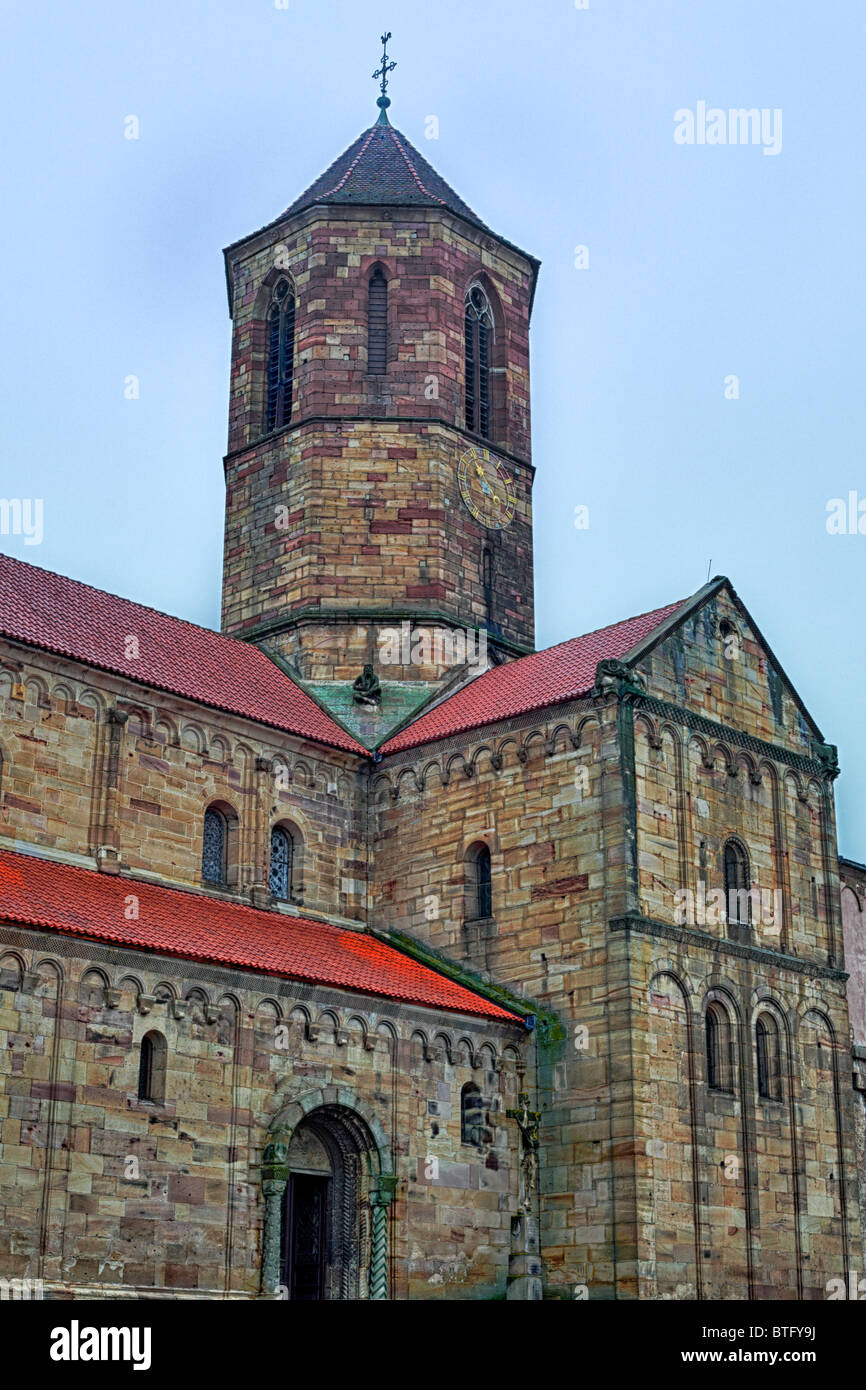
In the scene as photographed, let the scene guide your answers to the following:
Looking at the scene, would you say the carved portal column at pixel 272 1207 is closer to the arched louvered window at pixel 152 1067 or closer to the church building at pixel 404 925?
the church building at pixel 404 925

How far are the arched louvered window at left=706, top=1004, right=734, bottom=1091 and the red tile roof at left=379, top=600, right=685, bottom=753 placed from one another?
6.06m

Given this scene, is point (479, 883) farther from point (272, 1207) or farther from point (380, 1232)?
point (272, 1207)

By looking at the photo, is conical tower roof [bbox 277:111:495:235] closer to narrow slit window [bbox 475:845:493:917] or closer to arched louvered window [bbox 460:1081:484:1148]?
narrow slit window [bbox 475:845:493:917]

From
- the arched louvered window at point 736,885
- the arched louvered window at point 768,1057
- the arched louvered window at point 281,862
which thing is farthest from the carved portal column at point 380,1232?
the arched louvered window at point 736,885

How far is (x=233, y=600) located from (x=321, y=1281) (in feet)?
55.0

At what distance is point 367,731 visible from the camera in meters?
34.8

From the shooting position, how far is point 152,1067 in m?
24.2

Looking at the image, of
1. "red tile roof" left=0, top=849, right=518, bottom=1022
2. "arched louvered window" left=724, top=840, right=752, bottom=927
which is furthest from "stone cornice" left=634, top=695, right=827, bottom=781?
"red tile roof" left=0, top=849, right=518, bottom=1022

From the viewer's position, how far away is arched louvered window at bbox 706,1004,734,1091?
29.7 meters

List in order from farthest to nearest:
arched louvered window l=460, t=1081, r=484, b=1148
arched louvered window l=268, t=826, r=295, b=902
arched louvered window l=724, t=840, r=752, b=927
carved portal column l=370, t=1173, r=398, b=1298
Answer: arched louvered window l=268, t=826, r=295, b=902, arched louvered window l=724, t=840, r=752, b=927, arched louvered window l=460, t=1081, r=484, b=1148, carved portal column l=370, t=1173, r=398, b=1298

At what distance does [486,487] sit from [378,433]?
2.81 meters

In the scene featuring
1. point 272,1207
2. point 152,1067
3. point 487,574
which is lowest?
point 272,1207

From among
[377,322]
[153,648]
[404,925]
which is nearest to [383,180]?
[377,322]

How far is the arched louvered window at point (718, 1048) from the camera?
29688 mm
